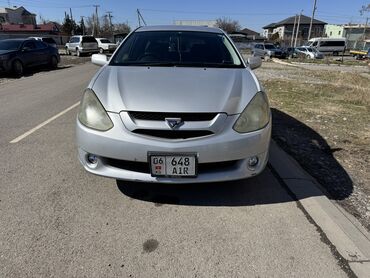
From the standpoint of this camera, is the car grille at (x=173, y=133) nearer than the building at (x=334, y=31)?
Yes

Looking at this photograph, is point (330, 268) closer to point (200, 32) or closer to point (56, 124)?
point (200, 32)

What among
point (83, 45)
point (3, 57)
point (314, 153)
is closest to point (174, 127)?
point (314, 153)

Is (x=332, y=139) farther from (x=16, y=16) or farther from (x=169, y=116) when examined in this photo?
(x=16, y=16)

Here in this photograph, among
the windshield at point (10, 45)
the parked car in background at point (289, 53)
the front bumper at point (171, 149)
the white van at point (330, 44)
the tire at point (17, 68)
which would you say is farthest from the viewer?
the white van at point (330, 44)

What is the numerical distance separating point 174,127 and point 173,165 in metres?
0.32

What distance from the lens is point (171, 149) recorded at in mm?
2619

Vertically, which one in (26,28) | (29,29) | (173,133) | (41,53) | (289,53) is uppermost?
(173,133)

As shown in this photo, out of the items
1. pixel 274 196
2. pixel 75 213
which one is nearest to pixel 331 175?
pixel 274 196

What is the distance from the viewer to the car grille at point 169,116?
8.77 ft

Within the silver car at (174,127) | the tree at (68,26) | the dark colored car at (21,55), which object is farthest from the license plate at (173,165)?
the tree at (68,26)

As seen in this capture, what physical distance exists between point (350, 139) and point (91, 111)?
4.01m

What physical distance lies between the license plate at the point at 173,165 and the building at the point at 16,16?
93.9 m

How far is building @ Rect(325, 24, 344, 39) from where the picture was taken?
286ft

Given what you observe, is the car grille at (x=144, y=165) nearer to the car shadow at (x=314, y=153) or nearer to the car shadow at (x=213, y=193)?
the car shadow at (x=213, y=193)
